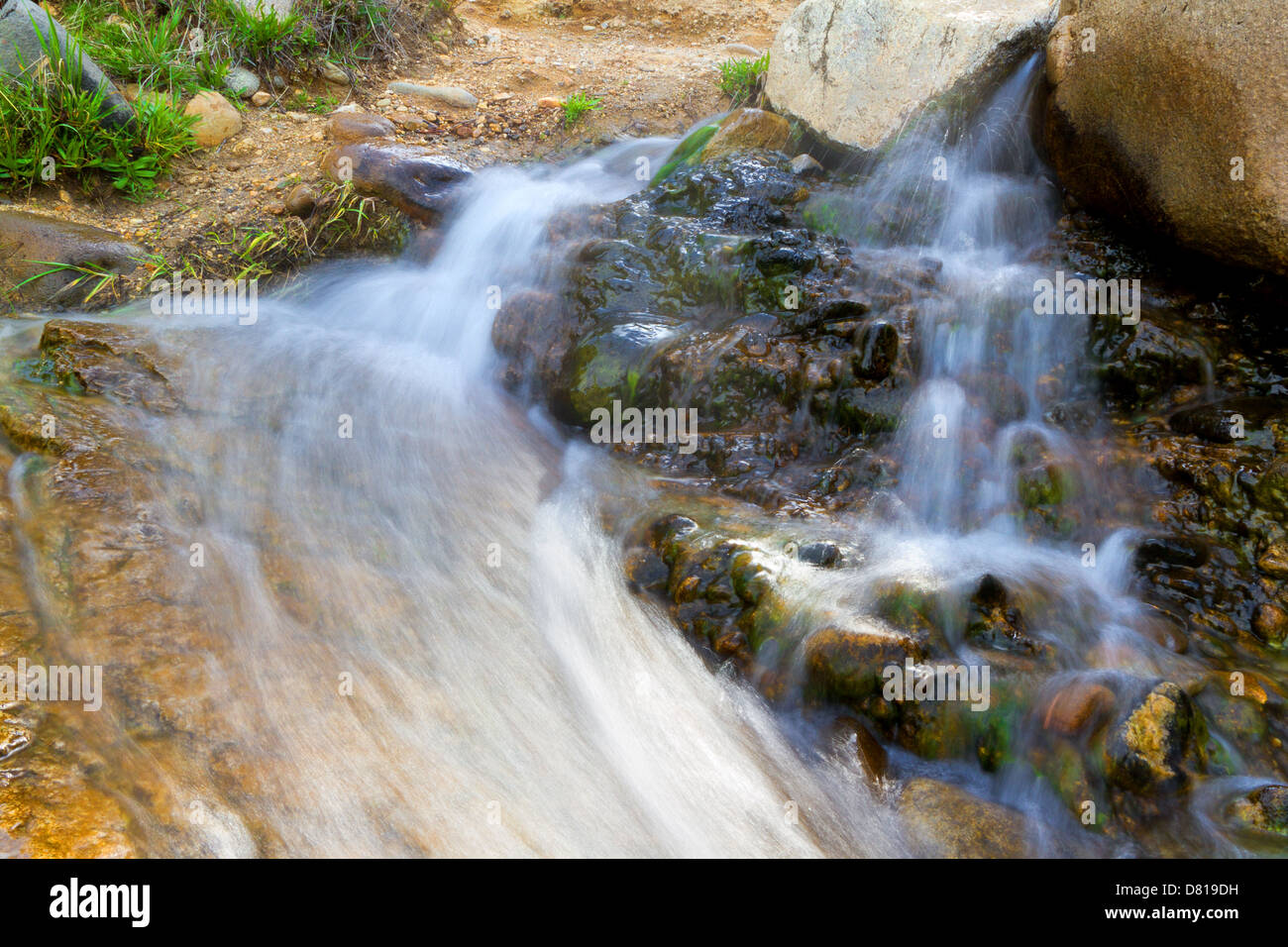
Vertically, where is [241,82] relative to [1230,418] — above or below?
above

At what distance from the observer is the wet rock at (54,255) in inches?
218

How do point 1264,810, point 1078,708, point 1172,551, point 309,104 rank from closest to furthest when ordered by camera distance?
1. point 1264,810
2. point 1078,708
3. point 1172,551
4. point 309,104

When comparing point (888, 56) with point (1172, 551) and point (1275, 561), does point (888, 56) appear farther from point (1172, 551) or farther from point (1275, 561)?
point (1275, 561)

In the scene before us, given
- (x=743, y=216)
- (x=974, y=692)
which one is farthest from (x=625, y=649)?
(x=743, y=216)

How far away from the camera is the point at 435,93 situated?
7973 mm

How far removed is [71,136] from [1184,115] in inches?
299

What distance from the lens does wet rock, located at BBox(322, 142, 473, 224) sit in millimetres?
6414

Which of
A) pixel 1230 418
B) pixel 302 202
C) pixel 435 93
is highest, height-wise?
pixel 435 93

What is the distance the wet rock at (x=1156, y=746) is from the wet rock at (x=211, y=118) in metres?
7.77

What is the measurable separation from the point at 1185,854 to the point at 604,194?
586cm

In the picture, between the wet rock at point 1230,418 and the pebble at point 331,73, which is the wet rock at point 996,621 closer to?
the wet rock at point 1230,418

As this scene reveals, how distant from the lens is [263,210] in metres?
6.47

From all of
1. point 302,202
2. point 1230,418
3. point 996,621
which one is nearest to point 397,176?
point 302,202
